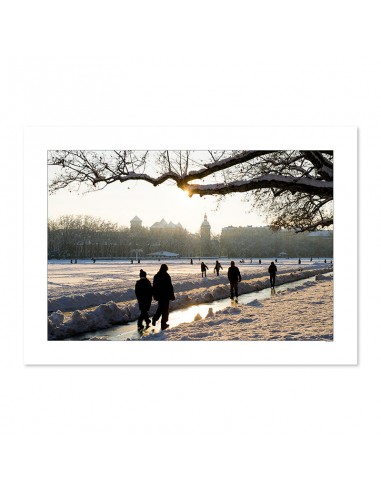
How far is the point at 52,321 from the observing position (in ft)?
18.2

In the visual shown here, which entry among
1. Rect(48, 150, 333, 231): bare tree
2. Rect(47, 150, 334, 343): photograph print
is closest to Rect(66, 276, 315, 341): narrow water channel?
Rect(47, 150, 334, 343): photograph print

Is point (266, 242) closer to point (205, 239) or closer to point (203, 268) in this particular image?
point (205, 239)

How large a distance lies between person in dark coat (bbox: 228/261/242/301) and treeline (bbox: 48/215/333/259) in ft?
0.62

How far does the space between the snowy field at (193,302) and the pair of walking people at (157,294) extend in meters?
0.06

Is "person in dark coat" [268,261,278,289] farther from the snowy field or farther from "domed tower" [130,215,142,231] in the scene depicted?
"domed tower" [130,215,142,231]

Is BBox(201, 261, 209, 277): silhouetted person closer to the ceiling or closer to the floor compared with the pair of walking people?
closer to the ceiling

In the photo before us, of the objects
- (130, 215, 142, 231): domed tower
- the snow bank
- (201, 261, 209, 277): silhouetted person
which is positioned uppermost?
(130, 215, 142, 231): domed tower

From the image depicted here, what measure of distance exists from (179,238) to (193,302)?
893 millimetres

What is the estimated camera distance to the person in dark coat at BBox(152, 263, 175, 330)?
5.75m
